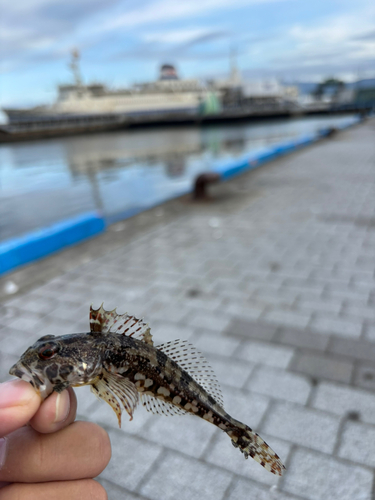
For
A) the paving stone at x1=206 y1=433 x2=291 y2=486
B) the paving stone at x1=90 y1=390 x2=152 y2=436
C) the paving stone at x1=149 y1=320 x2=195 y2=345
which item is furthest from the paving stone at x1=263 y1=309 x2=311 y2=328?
the paving stone at x1=90 y1=390 x2=152 y2=436

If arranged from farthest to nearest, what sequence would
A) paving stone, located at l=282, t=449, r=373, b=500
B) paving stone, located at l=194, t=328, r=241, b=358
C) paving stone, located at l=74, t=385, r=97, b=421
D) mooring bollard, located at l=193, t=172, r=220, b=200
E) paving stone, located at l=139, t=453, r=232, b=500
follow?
mooring bollard, located at l=193, t=172, r=220, b=200
paving stone, located at l=194, t=328, r=241, b=358
paving stone, located at l=74, t=385, r=97, b=421
paving stone, located at l=139, t=453, r=232, b=500
paving stone, located at l=282, t=449, r=373, b=500

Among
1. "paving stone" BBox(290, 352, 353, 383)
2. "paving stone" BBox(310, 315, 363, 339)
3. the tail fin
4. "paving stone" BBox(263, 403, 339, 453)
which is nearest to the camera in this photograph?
the tail fin

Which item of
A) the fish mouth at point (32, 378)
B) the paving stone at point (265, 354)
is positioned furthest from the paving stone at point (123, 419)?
the fish mouth at point (32, 378)

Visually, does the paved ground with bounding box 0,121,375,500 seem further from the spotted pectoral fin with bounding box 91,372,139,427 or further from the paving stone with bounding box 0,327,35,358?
the spotted pectoral fin with bounding box 91,372,139,427

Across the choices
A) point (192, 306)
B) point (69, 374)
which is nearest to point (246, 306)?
point (192, 306)

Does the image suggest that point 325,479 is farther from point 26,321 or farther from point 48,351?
point 26,321

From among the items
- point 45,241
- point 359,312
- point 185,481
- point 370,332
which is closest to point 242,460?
point 185,481

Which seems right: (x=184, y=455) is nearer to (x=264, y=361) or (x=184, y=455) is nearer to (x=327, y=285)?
(x=264, y=361)
